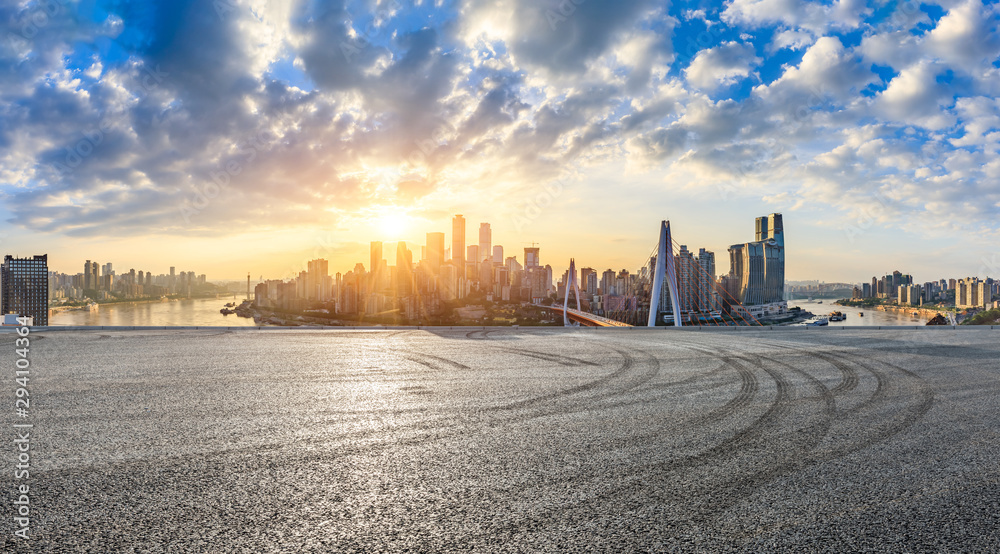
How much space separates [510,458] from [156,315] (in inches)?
2180

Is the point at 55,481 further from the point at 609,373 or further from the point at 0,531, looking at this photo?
the point at 609,373

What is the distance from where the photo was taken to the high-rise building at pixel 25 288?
24797 mm

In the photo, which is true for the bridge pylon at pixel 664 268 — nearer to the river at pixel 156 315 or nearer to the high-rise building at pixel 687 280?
the high-rise building at pixel 687 280

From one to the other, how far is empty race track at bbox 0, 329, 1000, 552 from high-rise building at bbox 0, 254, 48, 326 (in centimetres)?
2020

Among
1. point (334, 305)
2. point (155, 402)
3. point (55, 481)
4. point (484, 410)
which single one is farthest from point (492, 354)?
point (334, 305)

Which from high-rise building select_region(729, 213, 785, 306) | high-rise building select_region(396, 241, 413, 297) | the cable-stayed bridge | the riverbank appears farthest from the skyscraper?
the riverbank

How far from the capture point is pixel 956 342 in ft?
56.7

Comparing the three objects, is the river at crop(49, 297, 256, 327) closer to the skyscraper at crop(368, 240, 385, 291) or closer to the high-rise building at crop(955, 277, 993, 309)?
the skyscraper at crop(368, 240, 385, 291)

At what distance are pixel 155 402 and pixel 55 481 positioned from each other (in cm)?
336

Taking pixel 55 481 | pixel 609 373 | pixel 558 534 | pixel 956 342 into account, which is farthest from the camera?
pixel 956 342

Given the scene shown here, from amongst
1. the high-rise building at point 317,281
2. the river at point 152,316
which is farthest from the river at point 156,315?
the high-rise building at point 317,281

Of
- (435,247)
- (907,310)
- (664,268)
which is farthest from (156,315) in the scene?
(907,310)

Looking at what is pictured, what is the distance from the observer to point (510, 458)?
5133 mm

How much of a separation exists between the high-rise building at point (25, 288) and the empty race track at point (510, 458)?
20.2m
